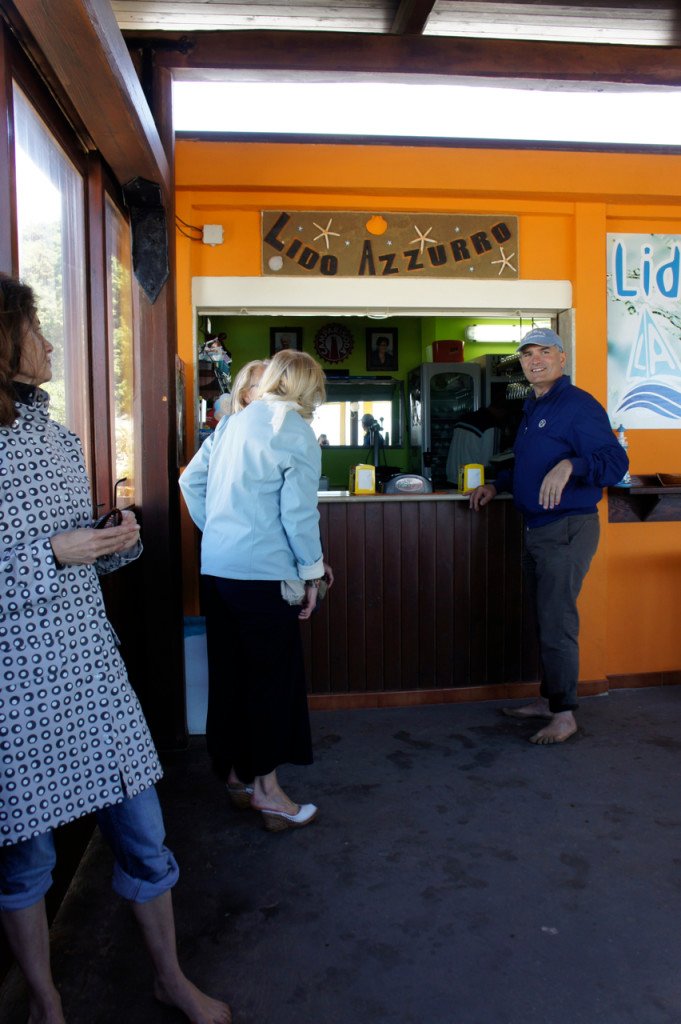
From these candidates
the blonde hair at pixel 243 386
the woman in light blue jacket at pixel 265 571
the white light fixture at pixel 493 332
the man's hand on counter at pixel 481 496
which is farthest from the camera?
the white light fixture at pixel 493 332

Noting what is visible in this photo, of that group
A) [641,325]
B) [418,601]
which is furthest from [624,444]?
[418,601]

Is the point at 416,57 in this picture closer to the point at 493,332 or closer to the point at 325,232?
the point at 325,232

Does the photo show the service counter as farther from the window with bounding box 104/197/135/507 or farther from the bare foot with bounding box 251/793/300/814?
the bare foot with bounding box 251/793/300/814

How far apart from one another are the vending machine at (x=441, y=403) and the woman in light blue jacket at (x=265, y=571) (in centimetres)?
438

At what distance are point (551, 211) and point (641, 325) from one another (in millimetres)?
822

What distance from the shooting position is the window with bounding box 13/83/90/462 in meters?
2.17

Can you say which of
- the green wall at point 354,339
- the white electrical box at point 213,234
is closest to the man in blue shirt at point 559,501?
the white electrical box at point 213,234

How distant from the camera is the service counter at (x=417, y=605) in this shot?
3.98 metres

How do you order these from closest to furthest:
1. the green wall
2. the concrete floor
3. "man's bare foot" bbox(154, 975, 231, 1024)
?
"man's bare foot" bbox(154, 975, 231, 1024), the concrete floor, the green wall

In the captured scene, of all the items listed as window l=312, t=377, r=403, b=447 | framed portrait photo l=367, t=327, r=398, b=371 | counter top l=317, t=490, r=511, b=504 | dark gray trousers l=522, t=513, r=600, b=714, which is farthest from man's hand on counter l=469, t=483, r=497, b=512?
framed portrait photo l=367, t=327, r=398, b=371

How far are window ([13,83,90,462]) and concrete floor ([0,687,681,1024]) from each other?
159 cm

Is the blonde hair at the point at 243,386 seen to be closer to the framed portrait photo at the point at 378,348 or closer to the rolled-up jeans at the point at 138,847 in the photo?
the rolled-up jeans at the point at 138,847

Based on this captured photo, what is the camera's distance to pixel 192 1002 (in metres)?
1.70

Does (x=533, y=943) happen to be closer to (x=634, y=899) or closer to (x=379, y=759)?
(x=634, y=899)
